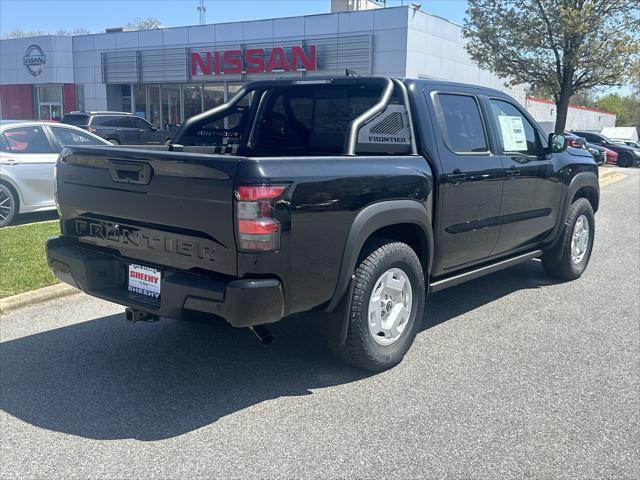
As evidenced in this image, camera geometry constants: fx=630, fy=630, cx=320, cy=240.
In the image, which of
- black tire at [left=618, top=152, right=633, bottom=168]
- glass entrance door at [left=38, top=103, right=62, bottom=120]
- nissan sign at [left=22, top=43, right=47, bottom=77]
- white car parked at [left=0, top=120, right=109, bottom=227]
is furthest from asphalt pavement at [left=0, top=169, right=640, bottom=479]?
nissan sign at [left=22, top=43, right=47, bottom=77]

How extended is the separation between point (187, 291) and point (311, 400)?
106cm

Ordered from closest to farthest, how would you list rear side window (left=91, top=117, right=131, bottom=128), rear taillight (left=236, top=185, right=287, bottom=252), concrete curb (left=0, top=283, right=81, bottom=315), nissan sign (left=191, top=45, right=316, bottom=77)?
rear taillight (left=236, top=185, right=287, bottom=252) → concrete curb (left=0, top=283, right=81, bottom=315) → rear side window (left=91, top=117, right=131, bottom=128) → nissan sign (left=191, top=45, right=316, bottom=77)

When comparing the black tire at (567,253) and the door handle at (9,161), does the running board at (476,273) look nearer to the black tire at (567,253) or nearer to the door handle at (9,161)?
the black tire at (567,253)

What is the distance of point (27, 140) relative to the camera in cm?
948

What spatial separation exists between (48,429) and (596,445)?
2988 mm

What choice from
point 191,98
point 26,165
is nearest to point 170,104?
point 191,98

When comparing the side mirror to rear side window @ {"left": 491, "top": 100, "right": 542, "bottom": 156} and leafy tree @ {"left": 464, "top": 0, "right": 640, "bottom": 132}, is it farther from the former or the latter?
leafy tree @ {"left": 464, "top": 0, "right": 640, "bottom": 132}

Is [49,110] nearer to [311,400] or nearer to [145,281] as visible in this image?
[145,281]

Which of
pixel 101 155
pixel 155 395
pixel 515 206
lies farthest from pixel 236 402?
pixel 515 206

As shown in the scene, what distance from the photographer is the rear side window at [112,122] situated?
20172mm

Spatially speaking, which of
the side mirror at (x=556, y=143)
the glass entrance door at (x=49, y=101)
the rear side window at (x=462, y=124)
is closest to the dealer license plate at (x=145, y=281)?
the rear side window at (x=462, y=124)

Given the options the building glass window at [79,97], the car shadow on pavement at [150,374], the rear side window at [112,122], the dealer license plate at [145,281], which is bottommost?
the car shadow on pavement at [150,374]

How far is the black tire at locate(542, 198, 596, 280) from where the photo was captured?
21.8ft

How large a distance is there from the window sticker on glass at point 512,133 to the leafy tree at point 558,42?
516 inches
